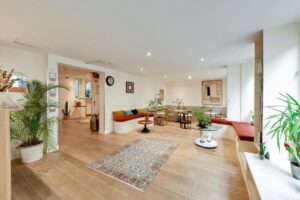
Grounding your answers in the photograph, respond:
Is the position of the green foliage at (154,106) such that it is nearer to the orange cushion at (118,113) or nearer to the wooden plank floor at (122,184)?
the orange cushion at (118,113)

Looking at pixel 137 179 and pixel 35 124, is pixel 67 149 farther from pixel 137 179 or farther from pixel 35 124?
pixel 137 179

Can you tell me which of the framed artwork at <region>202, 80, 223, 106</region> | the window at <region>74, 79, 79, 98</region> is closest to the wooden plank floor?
the framed artwork at <region>202, 80, 223, 106</region>

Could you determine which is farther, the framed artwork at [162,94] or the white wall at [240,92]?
the framed artwork at [162,94]

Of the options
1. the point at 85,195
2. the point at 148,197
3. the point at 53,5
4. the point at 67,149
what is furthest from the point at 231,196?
the point at 67,149

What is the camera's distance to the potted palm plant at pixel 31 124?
263 cm

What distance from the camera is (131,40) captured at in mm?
2502

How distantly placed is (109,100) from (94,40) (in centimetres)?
277

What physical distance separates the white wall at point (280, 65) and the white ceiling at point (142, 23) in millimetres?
180

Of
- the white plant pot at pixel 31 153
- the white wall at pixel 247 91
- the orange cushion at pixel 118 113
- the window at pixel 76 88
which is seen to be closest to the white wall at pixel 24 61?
the white plant pot at pixel 31 153

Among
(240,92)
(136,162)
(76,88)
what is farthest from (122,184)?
(76,88)

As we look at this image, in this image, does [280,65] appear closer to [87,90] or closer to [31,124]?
[31,124]

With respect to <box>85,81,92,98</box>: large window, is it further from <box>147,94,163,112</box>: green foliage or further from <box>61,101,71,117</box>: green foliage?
<box>147,94,163,112</box>: green foliage

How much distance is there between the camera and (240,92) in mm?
4133

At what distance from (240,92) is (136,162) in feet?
12.6
